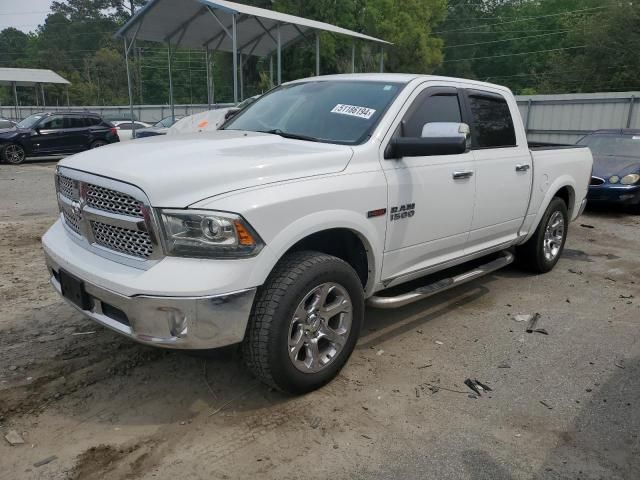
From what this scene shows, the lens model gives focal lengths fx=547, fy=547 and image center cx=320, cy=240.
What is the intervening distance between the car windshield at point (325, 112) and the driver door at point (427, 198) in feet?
0.74

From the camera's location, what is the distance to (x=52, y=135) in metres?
17.7

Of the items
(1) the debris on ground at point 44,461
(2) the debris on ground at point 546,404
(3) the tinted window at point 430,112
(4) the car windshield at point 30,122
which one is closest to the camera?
(1) the debris on ground at point 44,461

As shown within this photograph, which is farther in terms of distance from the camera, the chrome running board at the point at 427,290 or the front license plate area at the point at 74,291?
the chrome running board at the point at 427,290

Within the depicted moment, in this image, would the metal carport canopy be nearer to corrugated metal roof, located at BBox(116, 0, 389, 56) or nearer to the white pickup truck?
corrugated metal roof, located at BBox(116, 0, 389, 56)

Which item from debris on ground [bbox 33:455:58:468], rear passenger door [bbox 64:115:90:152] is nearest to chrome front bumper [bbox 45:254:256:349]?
debris on ground [bbox 33:455:58:468]

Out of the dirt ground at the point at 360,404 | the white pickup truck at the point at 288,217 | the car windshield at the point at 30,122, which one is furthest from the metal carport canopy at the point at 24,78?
the white pickup truck at the point at 288,217

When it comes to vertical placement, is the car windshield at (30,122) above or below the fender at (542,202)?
above

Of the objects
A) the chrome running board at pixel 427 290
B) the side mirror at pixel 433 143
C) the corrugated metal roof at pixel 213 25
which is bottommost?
the chrome running board at pixel 427 290

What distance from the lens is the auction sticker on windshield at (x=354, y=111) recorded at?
3801mm

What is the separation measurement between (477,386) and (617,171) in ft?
25.4

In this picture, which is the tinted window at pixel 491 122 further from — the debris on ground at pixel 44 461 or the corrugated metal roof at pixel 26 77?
the corrugated metal roof at pixel 26 77

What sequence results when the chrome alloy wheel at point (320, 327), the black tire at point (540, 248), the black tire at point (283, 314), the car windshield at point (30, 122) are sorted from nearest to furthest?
the black tire at point (283, 314) < the chrome alloy wheel at point (320, 327) < the black tire at point (540, 248) < the car windshield at point (30, 122)

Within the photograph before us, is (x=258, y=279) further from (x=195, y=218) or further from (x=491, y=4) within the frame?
(x=491, y=4)

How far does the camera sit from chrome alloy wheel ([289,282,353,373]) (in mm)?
3174
